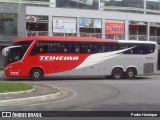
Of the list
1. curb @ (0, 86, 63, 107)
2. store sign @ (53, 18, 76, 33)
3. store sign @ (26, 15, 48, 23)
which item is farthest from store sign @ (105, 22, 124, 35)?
curb @ (0, 86, 63, 107)

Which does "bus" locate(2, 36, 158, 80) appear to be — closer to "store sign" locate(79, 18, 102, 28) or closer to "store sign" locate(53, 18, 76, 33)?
"store sign" locate(53, 18, 76, 33)

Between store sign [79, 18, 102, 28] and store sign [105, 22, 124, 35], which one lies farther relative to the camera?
store sign [105, 22, 124, 35]

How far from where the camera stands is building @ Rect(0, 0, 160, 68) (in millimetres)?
41875

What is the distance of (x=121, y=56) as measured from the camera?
94.3 feet

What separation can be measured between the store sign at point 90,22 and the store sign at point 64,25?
1.10 meters

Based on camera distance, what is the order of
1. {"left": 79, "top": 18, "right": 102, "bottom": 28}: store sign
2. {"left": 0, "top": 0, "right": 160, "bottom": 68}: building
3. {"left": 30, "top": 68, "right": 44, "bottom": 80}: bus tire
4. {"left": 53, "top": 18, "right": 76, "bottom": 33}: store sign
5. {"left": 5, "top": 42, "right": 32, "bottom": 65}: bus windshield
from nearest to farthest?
{"left": 5, "top": 42, "right": 32, "bottom": 65}: bus windshield → {"left": 30, "top": 68, "right": 44, "bottom": 80}: bus tire → {"left": 0, "top": 0, "right": 160, "bottom": 68}: building → {"left": 53, "top": 18, "right": 76, "bottom": 33}: store sign → {"left": 79, "top": 18, "right": 102, "bottom": 28}: store sign

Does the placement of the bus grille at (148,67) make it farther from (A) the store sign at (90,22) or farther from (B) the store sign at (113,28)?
(B) the store sign at (113,28)

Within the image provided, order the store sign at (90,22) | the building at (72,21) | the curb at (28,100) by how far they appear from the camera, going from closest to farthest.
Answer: the curb at (28,100), the building at (72,21), the store sign at (90,22)

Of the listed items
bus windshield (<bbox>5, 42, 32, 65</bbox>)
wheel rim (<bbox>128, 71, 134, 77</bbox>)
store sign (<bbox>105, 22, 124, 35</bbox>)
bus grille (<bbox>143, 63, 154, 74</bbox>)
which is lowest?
wheel rim (<bbox>128, 71, 134, 77</bbox>)

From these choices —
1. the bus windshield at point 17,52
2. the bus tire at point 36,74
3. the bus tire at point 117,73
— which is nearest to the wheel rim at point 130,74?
the bus tire at point 117,73

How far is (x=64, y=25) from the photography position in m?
44.0

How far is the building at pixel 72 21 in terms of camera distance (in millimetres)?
41875

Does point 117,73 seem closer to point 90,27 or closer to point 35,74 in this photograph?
point 35,74

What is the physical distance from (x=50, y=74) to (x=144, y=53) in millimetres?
7597
